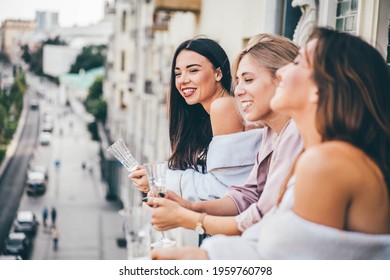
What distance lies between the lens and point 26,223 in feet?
35.8

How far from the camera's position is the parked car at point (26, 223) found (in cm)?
1070

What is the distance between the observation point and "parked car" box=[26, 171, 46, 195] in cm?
1353

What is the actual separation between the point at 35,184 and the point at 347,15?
1178cm

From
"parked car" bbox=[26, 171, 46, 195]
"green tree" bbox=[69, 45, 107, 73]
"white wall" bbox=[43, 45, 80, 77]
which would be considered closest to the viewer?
"white wall" bbox=[43, 45, 80, 77]

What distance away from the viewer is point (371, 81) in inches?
47.6

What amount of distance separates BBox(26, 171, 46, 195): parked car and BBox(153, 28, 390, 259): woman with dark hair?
12822 mm

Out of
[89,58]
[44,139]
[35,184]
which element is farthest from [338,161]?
[89,58]

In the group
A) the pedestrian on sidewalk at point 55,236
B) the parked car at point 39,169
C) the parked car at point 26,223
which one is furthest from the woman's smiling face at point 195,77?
the parked car at point 39,169

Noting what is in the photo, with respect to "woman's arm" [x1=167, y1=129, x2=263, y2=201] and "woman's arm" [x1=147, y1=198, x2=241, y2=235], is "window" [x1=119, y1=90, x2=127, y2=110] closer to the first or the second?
"woman's arm" [x1=167, y1=129, x2=263, y2=201]

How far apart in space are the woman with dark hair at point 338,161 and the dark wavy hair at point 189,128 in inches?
31.2

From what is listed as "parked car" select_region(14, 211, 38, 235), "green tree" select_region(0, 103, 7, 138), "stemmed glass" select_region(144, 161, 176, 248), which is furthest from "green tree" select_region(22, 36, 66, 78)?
"stemmed glass" select_region(144, 161, 176, 248)

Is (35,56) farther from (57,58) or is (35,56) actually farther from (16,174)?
(57,58)
